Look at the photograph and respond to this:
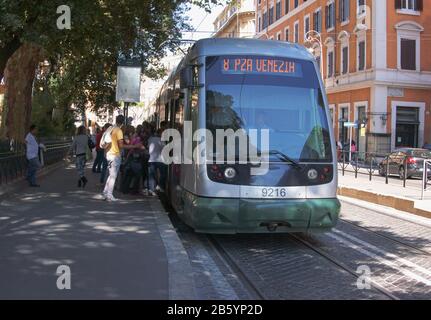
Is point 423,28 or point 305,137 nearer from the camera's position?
point 305,137

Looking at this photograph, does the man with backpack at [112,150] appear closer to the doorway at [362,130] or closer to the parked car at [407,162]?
the parked car at [407,162]

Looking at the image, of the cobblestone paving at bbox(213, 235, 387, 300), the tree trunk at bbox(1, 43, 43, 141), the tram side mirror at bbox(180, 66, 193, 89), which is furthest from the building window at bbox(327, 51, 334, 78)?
the tram side mirror at bbox(180, 66, 193, 89)

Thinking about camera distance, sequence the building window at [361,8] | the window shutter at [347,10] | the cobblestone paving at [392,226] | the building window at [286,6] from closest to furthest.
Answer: the cobblestone paving at [392,226]
the building window at [361,8]
the window shutter at [347,10]
the building window at [286,6]

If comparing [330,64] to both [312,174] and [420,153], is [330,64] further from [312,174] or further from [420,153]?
[312,174]

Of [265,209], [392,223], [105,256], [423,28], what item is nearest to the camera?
[105,256]

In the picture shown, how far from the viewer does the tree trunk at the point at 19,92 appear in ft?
69.9

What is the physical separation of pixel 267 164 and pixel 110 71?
2138 centimetres

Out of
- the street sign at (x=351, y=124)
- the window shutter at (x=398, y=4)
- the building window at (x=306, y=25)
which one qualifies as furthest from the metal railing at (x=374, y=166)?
the building window at (x=306, y=25)

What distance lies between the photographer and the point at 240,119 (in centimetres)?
834

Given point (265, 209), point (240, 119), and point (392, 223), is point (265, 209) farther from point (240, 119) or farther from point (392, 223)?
point (392, 223)

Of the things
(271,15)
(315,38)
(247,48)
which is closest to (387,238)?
(247,48)

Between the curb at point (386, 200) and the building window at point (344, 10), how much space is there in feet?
87.4
